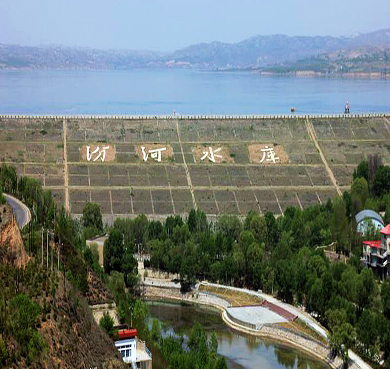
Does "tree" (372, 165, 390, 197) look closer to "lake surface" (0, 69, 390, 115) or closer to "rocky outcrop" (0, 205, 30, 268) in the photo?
"rocky outcrop" (0, 205, 30, 268)

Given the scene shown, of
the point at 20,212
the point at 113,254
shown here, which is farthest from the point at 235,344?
the point at 20,212

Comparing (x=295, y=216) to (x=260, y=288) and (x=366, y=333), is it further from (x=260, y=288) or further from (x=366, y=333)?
(x=366, y=333)

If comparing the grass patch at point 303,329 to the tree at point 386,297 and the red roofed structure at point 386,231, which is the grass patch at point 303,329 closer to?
the tree at point 386,297

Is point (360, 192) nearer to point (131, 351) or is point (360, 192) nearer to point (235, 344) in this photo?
point (235, 344)

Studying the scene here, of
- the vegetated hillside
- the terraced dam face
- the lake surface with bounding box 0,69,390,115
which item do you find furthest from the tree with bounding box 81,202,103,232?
the lake surface with bounding box 0,69,390,115

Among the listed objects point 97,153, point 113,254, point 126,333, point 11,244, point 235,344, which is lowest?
point 235,344

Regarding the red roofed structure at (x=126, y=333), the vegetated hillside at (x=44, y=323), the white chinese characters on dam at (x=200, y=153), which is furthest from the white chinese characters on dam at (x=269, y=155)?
the vegetated hillside at (x=44, y=323)
